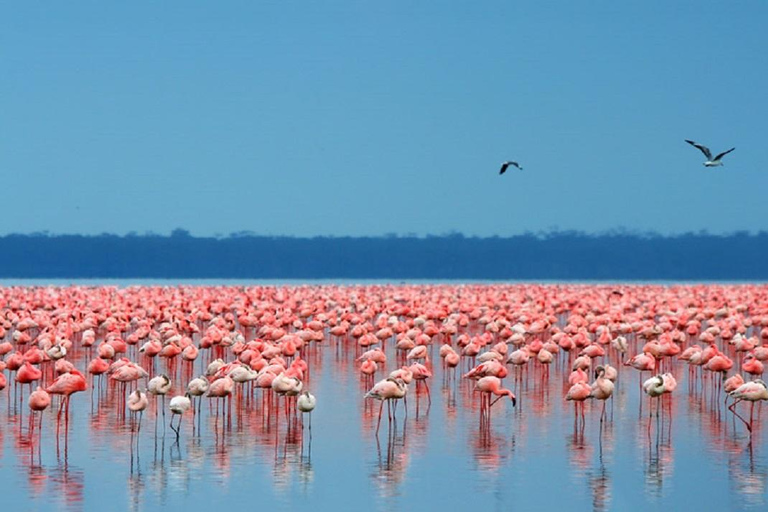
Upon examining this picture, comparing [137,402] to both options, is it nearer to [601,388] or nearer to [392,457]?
[392,457]

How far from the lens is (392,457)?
1541 centimetres

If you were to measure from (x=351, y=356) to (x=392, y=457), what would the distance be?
12142 millimetres

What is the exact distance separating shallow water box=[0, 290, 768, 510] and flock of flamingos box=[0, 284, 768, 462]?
30 centimetres

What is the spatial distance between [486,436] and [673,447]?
2243 millimetres

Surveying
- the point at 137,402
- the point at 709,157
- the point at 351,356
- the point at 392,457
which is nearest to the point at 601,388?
the point at 392,457

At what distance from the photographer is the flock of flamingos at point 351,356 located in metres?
17.1

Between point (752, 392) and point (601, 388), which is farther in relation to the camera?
point (601, 388)

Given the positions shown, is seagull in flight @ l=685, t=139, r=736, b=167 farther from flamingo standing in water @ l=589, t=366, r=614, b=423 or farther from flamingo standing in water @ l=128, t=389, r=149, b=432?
flamingo standing in water @ l=128, t=389, r=149, b=432

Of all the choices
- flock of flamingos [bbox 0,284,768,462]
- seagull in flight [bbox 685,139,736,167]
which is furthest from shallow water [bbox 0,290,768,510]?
seagull in flight [bbox 685,139,736,167]

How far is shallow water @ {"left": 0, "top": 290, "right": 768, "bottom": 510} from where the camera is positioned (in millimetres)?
13180

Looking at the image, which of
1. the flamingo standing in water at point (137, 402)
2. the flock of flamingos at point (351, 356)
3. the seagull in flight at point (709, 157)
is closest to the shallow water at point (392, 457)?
the flock of flamingos at point (351, 356)

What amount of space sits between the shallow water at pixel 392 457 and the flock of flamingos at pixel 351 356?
30 cm

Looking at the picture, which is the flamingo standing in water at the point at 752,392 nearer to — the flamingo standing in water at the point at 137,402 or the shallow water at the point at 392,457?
the shallow water at the point at 392,457

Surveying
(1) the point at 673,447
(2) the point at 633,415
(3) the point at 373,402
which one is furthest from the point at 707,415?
(3) the point at 373,402
